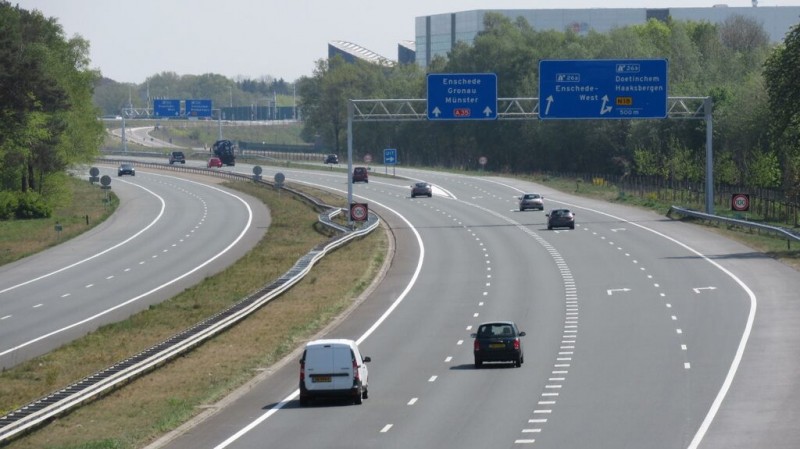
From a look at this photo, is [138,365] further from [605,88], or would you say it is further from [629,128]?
[629,128]

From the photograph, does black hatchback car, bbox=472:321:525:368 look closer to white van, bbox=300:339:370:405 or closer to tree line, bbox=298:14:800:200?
white van, bbox=300:339:370:405

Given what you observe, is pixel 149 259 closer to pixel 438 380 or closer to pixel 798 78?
pixel 798 78

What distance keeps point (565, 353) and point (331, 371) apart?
1113cm

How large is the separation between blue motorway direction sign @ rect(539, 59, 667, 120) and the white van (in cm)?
5180

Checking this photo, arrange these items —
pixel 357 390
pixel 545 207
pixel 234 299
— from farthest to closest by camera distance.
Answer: pixel 545 207
pixel 234 299
pixel 357 390

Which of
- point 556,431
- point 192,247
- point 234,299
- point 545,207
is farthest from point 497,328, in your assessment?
point 545,207

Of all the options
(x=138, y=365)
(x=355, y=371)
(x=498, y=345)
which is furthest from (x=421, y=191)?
(x=355, y=371)

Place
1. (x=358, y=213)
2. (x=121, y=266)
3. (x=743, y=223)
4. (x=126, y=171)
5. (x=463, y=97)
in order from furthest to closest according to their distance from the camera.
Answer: (x=126, y=171), (x=463, y=97), (x=358, y=213), (x=743, y=223), (x=121, y=266)

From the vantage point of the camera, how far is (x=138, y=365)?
1451 inches

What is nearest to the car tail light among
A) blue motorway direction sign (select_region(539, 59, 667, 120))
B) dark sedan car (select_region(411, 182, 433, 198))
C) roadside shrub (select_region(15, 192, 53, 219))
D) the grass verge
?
the grass verge

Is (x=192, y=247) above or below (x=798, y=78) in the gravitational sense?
below

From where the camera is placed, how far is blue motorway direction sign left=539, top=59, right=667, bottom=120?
8119 cm

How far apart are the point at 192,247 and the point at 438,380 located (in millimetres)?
49617

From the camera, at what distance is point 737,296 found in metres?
52.8
